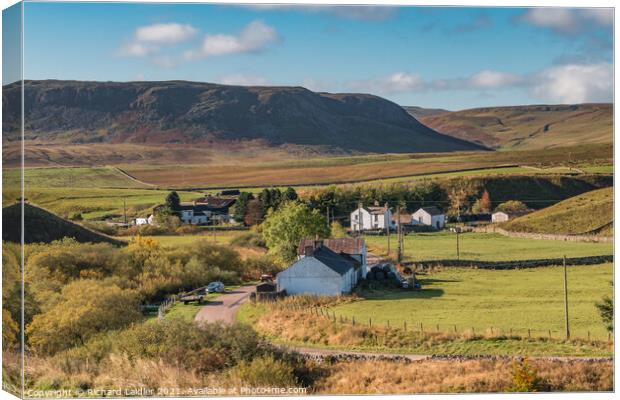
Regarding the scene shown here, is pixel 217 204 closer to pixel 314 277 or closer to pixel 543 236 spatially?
pixel 314 277

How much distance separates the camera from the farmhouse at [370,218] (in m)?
40.5

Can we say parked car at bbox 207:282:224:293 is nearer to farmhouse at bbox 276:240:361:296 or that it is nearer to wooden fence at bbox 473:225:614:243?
farmhouse at bbox 276:240:361:296

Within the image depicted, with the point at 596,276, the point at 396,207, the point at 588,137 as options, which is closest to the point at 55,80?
the point at 588,137

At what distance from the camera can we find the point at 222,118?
3231cm

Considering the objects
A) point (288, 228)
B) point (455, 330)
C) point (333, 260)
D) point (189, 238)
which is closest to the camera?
point (455, 330)

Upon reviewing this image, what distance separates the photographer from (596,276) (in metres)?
32.9

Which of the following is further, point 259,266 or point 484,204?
point 484,204

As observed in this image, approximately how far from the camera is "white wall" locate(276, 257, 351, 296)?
29703 mm

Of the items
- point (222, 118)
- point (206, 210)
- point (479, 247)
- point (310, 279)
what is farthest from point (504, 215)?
point (206, 210)

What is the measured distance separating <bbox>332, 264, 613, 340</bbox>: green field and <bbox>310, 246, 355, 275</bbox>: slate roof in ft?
3.83

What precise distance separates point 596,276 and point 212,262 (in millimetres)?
13557

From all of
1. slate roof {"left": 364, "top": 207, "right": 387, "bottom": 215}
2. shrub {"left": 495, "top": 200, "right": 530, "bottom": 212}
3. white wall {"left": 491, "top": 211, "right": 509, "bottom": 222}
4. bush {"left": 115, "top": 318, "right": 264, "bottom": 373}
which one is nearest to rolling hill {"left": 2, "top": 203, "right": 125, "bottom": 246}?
bush {"left": 115, "top": 318, "right": 264, "bottom": 373}

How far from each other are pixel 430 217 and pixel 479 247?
4.87 m

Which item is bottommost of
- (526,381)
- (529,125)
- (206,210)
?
(526,381)
